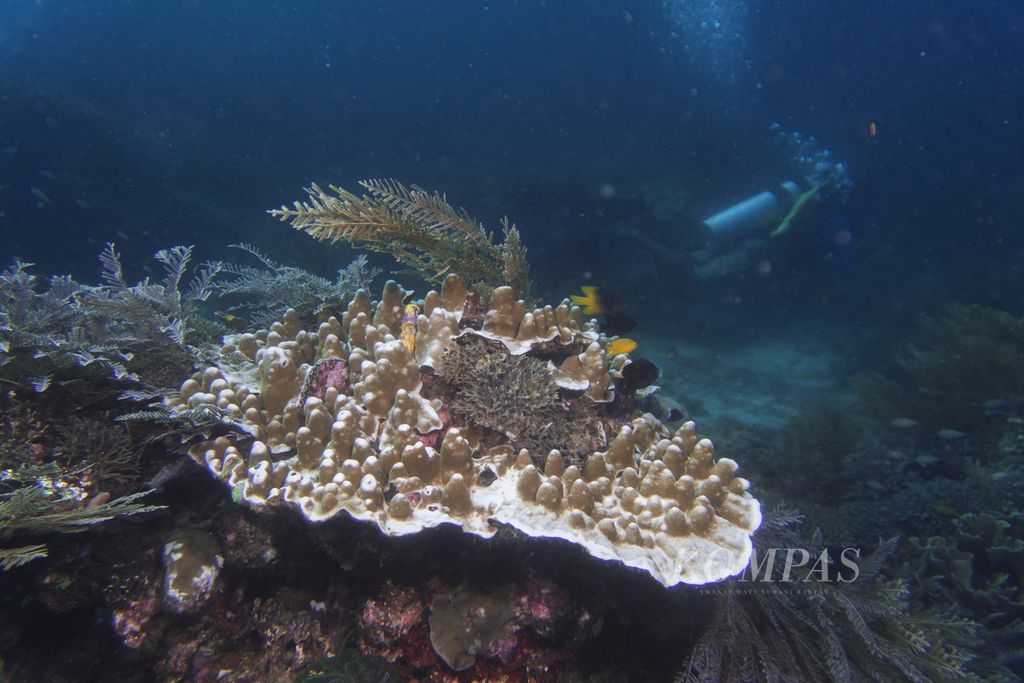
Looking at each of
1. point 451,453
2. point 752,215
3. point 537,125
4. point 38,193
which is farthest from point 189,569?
point 537,125

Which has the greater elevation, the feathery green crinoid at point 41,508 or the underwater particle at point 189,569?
the feathery green crinoid at point 41,508

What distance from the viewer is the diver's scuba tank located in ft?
57.7

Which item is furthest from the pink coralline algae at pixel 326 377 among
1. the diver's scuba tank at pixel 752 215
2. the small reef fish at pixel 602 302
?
the diver's scuba tank at pixel 752 215

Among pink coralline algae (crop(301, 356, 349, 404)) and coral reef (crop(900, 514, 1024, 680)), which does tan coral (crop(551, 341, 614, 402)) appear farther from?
coral reef (crop(900, 514, 1024, 680))

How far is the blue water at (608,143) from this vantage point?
15.2 metres

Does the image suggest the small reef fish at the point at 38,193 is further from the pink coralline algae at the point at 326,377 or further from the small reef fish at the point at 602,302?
the small reef fish at the point at 602,302

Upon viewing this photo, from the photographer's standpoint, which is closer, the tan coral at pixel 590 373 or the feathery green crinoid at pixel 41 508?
the feathery green crinoid at pixel 41 508

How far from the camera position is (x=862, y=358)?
59.8 ft

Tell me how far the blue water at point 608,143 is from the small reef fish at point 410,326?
11387 mm

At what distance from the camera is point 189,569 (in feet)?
7.54

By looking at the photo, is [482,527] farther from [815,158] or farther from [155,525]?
[815,158]

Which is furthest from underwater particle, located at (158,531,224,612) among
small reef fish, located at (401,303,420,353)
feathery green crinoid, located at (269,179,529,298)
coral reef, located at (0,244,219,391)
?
feathery green crinoid, located at (269,179,529,298)

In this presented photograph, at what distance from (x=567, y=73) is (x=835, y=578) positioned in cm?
3317

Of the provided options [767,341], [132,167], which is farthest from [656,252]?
[132,167]
